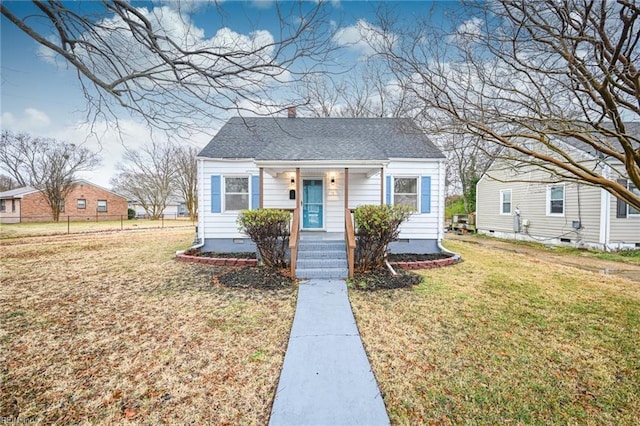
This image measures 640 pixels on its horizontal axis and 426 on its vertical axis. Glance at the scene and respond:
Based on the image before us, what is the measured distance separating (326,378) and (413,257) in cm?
593

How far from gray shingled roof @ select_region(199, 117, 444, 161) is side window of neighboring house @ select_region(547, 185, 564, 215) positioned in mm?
6980

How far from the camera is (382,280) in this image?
5.76m

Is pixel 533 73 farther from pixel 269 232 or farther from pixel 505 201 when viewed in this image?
pixel 505 201

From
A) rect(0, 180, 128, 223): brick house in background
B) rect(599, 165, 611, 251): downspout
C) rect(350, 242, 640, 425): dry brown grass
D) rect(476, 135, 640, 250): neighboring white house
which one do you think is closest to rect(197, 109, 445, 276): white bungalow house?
rect(476, 135, 640, 250): neighboring white house

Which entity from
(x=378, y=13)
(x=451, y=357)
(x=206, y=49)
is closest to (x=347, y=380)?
(x=451, y=357)

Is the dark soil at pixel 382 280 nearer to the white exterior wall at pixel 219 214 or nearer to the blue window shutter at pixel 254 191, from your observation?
the blue window shutter at pixel 254 191

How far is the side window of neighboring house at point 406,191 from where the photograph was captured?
901 centimetres

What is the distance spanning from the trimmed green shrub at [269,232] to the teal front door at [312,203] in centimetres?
259

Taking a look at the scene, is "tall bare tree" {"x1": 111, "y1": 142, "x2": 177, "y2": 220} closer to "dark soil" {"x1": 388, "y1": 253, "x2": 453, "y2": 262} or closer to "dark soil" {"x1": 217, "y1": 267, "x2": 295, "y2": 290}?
"dark soil" {"x1": 217, "y1": 267, "x2": 295, "y2": 290}

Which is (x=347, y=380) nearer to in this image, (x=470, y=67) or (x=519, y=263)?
(x=470, y=67)

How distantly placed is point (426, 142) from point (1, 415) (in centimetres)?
1057

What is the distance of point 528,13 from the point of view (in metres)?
3.17

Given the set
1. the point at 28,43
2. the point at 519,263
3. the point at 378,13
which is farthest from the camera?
the point at 519,263

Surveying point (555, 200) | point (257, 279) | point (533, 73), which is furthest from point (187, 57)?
point (555, 200)
